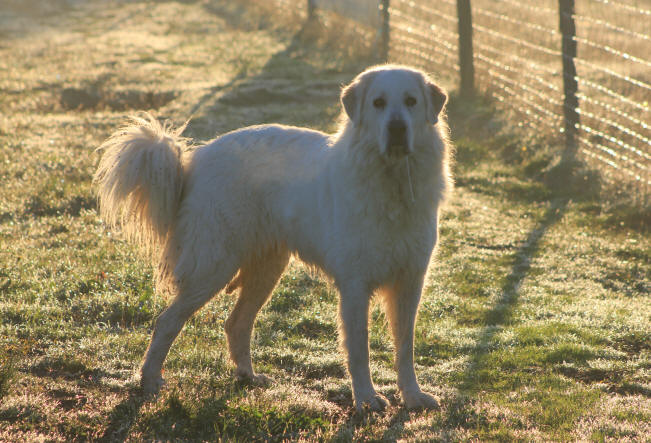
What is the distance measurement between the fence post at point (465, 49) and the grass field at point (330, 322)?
20.2 inches

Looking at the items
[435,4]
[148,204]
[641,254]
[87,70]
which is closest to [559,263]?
[641,254]

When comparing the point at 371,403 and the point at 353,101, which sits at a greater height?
the point at 353,101

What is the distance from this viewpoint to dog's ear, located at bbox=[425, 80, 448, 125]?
4488 mm

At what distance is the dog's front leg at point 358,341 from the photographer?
446cm

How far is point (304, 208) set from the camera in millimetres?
4688

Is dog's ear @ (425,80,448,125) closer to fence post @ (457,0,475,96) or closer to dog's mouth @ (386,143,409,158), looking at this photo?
dog's mouth @ (386,143,409,158)

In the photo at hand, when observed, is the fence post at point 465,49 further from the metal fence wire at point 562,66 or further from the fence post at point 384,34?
the fence post at point 384,34

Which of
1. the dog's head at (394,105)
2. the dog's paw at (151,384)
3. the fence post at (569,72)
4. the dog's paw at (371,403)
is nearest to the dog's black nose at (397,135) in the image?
the dog's head at (394,105)

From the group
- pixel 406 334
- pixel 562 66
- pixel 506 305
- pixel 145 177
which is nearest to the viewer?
pixel 406 334

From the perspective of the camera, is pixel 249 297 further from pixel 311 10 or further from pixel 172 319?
pixel 311 10

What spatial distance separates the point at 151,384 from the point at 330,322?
5.95ft

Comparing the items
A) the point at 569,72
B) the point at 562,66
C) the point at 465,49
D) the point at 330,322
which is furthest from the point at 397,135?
the point at 465,49

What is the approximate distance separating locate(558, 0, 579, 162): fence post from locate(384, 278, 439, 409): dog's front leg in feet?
21.9

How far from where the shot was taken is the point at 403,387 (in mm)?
4645
